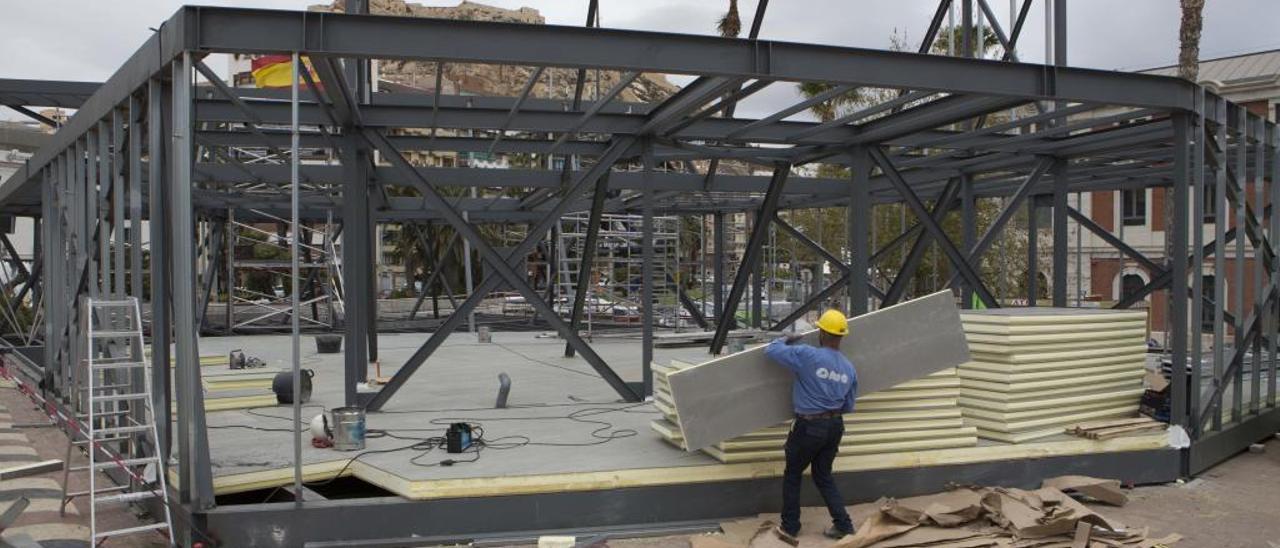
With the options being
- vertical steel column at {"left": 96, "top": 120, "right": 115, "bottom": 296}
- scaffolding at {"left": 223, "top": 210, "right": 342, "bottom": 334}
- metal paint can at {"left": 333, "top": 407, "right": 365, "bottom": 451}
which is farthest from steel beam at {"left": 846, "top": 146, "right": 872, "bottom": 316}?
scaffolding at {"left": 223, "top": 210, "right": 342, "bottom": 334}

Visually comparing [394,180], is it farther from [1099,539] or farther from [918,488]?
[1099,539]

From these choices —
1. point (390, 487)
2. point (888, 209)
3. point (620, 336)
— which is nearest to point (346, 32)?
point (390, 487)

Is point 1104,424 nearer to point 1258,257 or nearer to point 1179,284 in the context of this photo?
point 1179,284

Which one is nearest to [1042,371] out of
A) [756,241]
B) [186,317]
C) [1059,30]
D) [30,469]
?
[756,241]

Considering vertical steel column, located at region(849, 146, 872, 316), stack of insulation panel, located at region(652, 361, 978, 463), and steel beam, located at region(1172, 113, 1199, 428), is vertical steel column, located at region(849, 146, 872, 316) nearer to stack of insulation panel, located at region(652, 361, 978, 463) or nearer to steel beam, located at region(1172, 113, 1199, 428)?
stack of insulation panel, located at region(652, 361, 978, 463)

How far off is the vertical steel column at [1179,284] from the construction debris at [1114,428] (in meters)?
0.28

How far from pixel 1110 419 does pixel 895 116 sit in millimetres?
3689

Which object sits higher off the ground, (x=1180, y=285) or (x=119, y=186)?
A: (x=119, y=186)

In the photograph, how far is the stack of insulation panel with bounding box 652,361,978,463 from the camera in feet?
25.9

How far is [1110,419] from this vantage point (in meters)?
9.54

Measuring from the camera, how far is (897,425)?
8.24 metres

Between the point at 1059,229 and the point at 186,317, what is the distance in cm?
1091

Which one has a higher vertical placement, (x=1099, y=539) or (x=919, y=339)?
(x=919, y=339)

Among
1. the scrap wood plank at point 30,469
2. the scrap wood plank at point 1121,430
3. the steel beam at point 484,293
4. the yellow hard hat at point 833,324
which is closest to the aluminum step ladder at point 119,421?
the scrap wood plank at point 30,469
